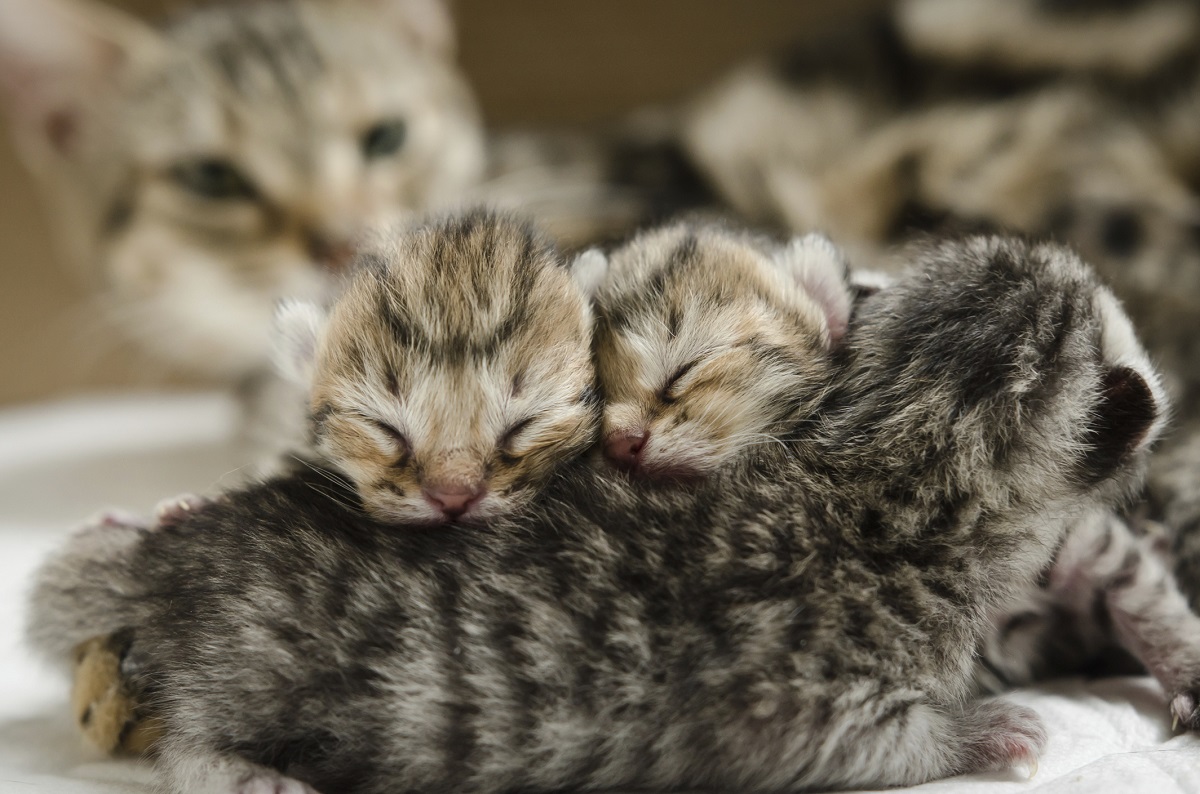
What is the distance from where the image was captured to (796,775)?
3.02ft

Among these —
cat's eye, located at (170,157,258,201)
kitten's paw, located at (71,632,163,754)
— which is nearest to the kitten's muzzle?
kitten's paw, located at (71,632,163,754)

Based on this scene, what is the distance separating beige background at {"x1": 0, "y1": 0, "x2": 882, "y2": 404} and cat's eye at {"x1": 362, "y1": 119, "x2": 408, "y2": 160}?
1063 millimetres

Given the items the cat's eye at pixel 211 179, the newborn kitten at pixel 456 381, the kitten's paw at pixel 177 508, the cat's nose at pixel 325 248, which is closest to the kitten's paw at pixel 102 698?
the kitten's paw at pixel 177 508

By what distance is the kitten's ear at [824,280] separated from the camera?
116 cm

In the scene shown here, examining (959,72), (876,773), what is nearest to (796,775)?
(876,773)

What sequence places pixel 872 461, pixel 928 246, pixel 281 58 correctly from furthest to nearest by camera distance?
pixel 281 58 → pixel 928 246 → pixel 872 461

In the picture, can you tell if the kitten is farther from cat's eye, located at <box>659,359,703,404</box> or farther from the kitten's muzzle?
the kitten's muzzle

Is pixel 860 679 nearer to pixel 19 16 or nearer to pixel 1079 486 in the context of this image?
pixel 1079 486

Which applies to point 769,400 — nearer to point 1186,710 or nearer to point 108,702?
point 1186,710

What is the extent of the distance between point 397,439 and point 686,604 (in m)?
0.31

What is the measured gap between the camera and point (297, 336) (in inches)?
47.4

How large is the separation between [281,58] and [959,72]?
1.36 meters

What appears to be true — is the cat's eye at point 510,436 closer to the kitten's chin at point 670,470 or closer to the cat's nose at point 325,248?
the kitten's chin at point 670,470

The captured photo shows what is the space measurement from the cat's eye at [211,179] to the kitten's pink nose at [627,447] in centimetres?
131
